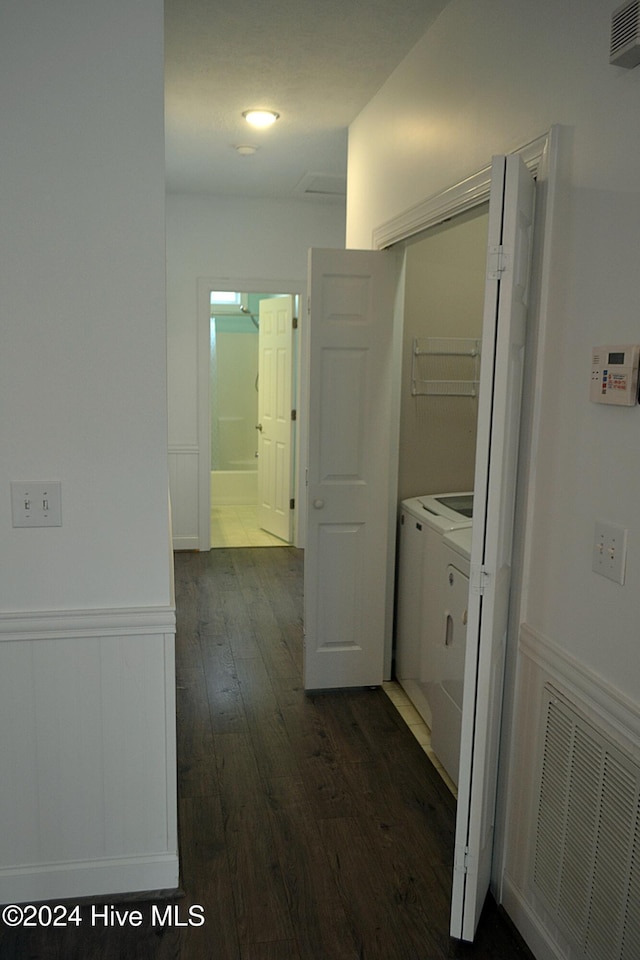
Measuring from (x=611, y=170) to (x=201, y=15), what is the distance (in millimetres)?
1824

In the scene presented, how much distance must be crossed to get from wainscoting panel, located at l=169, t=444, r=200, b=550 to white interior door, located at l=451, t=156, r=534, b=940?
4.36 m

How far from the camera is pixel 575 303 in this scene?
73.4 inches

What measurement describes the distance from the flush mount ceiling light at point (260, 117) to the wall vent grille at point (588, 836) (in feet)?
10.3

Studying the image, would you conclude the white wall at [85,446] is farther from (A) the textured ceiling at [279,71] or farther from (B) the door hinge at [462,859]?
(A) the textured ceiling at [279,71]

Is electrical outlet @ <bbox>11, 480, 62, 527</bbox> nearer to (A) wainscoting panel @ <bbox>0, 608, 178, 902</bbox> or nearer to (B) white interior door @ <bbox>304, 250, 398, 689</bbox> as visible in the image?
(A) wainscoting panel @ <bbox>0, 608, 178, 902</bbox>

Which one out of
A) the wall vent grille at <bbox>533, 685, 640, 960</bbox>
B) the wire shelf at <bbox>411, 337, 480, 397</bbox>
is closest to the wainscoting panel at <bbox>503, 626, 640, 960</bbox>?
the wall vent grille at <bbox>533, 685, 640, 960</bbox>

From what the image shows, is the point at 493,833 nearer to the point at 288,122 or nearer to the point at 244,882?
the point at 244,882

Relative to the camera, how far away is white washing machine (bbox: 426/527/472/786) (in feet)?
9.11

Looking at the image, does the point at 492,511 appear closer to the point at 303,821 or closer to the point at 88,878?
the point at 303,821

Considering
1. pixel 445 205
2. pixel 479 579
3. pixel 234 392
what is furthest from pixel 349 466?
pixel 234 392

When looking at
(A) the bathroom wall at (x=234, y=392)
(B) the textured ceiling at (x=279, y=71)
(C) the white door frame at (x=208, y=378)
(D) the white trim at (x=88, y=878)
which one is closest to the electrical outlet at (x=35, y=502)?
(D) the white trim at (x=88, y=878)

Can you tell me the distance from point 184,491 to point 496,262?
4.65 meters

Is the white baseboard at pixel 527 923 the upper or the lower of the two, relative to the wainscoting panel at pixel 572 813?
lower

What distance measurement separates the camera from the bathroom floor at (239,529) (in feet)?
Result: 21.8
